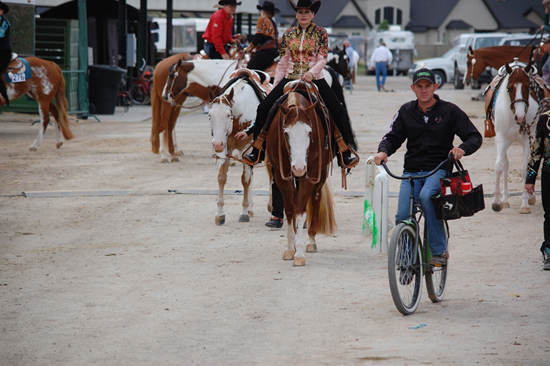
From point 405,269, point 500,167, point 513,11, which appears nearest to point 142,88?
point 500,167

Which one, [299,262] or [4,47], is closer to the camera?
[299,262]

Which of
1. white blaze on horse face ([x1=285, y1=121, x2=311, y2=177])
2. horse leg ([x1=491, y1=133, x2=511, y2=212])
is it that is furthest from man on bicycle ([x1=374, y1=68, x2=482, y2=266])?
horse leg ([x1=491, y1=133, x2=511, y2=212])

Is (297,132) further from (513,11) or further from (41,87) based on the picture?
(513,11)

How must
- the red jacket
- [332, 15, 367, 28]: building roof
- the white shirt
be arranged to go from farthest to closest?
[332, 15, 367, 28]: building roof, the white shirt, the red jacket

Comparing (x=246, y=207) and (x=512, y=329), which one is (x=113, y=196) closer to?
(x=246, y=207)

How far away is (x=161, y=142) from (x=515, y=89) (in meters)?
7.13

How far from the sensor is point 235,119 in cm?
950

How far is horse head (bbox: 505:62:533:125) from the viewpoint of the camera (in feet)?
31.9

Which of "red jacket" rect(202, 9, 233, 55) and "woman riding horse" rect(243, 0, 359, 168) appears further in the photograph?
"red jacket" rect(202, 9, 233, 55)

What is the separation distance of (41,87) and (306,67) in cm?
937

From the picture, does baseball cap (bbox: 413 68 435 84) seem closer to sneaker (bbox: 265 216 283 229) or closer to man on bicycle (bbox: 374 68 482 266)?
man on bicycle (bbox: 374 68 482 266)

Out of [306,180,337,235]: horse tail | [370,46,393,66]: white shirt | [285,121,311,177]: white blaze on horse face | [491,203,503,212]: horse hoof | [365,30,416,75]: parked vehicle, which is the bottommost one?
[491,203,503,212]: horse hoof

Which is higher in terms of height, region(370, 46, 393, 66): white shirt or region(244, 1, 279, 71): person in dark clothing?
region(370, 46, 393, 66): white shirt

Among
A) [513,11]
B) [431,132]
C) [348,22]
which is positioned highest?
[513,11]
